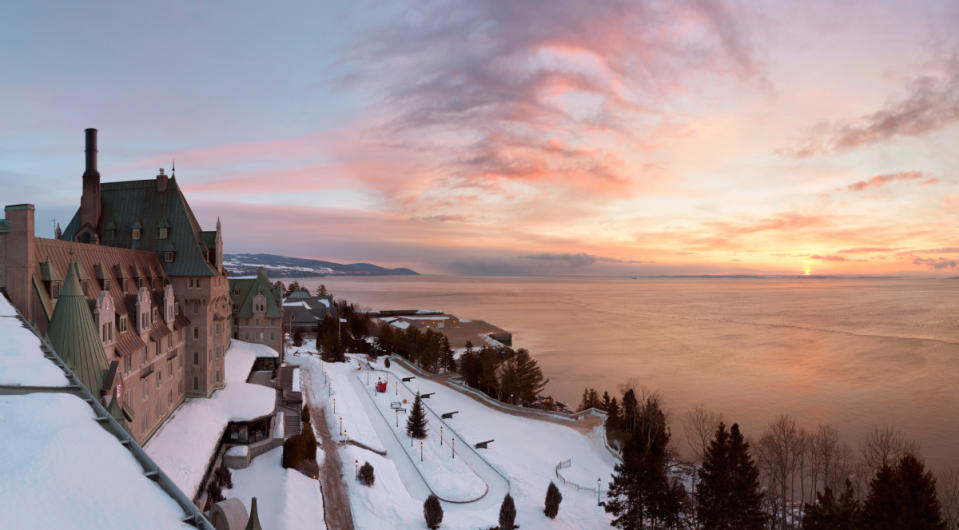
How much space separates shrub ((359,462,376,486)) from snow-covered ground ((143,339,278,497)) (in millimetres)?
7870

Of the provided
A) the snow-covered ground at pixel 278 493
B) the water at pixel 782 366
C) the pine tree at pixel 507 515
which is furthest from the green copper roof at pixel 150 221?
the water at pixel 782 366

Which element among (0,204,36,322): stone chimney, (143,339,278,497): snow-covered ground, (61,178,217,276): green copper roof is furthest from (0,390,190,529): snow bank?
(61,178,217,276): green copper roof

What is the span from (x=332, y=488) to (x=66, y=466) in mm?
21823

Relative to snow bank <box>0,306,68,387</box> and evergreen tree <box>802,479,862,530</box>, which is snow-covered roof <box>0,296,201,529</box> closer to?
snow bank <box>0,306,68,387</box>

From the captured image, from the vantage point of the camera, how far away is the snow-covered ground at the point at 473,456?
93.6ft

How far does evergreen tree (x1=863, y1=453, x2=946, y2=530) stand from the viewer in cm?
2342

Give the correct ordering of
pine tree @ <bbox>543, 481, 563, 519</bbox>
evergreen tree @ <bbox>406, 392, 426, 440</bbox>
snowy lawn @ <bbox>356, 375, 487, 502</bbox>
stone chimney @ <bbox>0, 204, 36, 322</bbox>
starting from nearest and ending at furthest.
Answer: stone chimney @ <bbox>0, 204, 36, 322</bbox> < pine tree @ <bbox>543, 481, 563, 519</bbox> < snowy lawn @ <bbox>356, 375, 487, 502</bbox> < evergreen tree @ <bbox>406, 392, 426, 440</bbox>

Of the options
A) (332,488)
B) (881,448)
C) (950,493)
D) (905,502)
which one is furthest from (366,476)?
(950,493)

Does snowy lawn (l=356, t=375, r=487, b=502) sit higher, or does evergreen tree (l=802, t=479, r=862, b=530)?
Result: evergreen tree (l=802, t=479, r=862, b=530)

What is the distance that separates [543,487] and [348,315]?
284 ft

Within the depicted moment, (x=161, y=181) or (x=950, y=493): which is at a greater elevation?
(x=161, y=181)

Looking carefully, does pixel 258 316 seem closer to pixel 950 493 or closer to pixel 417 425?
pixel 417 425

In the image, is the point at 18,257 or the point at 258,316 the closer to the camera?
the point at 18,257

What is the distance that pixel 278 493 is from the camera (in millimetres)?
25922
